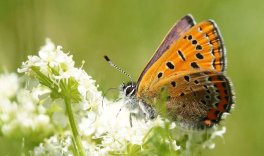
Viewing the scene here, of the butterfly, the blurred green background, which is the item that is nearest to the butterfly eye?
the butterfly

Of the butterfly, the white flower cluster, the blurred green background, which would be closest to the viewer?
the white flower cluster

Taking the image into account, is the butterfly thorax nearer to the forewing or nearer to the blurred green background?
the forewing

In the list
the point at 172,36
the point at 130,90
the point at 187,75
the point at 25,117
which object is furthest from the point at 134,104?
the point at 25,117

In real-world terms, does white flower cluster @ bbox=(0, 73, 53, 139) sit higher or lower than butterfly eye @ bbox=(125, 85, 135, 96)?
lower

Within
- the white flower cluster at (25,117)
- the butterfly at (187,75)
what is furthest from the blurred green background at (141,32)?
the white flower cluster at (25,117)

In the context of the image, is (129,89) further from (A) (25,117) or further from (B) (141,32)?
(B) (141,32)

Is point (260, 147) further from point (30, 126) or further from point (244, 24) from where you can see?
point (244, 24)
